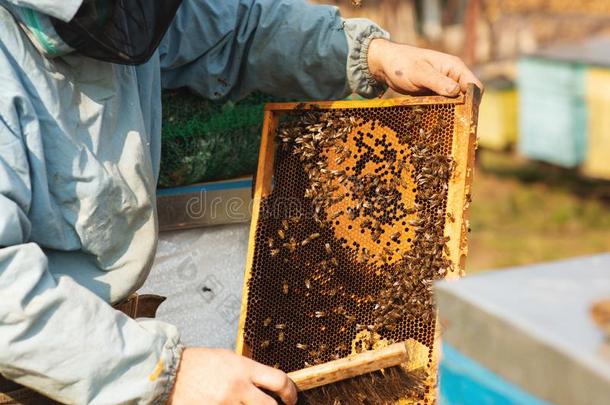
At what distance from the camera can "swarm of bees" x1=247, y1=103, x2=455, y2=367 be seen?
10.1 feet

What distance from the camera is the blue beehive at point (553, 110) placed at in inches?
388

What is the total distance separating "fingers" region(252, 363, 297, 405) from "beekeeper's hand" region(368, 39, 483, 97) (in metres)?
1.22

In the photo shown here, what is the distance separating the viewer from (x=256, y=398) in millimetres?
2564

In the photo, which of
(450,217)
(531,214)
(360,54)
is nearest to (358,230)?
(450,217)

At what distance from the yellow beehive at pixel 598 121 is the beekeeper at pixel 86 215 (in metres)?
7.36

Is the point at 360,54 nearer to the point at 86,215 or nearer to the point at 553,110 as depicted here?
the point at 86,215

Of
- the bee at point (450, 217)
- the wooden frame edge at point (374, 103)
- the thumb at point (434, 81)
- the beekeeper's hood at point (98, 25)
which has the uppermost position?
the beekeeper's hood at point (98, 25)

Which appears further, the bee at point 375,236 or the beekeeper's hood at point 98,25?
the bee at point 375,236

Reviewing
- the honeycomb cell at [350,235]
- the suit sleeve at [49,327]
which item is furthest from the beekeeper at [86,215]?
the honeycomb cell at [350,235]

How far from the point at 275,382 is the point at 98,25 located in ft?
3.76

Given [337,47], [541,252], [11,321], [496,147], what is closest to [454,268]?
[337,47]

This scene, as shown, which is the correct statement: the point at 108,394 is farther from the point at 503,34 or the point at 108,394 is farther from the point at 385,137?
the point at 503,34

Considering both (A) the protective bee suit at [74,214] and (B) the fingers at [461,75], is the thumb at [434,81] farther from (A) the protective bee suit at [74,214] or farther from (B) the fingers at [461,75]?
(A) the protective bee suit at [74,214]

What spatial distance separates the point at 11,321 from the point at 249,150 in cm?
161
